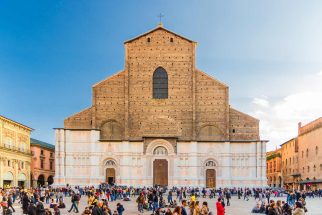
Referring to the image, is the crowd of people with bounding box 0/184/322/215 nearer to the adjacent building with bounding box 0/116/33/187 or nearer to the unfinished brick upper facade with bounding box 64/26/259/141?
the unfinished brick upper facade with bounding box 64/26/259/141

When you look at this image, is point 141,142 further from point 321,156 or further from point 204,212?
point 204,212

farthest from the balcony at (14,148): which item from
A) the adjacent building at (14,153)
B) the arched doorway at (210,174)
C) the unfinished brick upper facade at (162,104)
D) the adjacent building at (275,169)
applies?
the adjacent building at (275,169)

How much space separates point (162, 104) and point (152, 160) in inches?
229

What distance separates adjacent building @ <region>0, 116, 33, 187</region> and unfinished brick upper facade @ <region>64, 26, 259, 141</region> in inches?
286

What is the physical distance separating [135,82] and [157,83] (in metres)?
2.30

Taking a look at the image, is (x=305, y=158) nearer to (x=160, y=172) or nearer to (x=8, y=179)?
(x=160, y=172)

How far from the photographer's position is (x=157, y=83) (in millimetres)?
49219

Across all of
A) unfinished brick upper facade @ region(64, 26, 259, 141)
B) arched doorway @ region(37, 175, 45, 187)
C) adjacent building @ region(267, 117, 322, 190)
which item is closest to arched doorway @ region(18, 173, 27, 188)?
arched doorway @ region(37, 175, 45, 187)

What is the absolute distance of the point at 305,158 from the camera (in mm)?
59219

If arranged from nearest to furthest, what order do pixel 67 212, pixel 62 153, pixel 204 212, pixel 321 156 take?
1. pixel 204 212
2. pixel 67 212
3. pixel 62 153
4. pixel 321 156

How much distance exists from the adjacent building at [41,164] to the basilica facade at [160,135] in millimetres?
15213

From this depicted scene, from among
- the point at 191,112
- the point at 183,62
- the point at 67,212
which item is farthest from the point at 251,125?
the point at 67,212

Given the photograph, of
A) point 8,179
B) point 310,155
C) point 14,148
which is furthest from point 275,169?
point 8,179

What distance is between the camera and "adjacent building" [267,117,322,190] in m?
53.5
